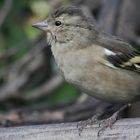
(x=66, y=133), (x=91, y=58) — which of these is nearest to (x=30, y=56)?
(x=91, y=58)

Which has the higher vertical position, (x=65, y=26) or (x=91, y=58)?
(x=65, y=26)

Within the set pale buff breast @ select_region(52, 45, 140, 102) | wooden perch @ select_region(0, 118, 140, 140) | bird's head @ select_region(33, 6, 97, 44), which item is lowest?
wooden perch @ select_region(0, 118, 140, 140)

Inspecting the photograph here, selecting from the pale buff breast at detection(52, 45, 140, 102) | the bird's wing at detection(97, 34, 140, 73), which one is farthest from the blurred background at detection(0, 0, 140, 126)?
the pale buff breast at detection(52, 45, 140, 102)

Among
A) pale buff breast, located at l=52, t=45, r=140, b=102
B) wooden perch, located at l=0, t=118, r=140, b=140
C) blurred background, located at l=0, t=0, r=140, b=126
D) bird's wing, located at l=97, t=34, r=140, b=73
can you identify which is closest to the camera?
wooden perch, located at l=0, t=118, r=140, b=140

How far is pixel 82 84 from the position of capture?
413 centimetres

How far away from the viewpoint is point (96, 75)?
163 inches

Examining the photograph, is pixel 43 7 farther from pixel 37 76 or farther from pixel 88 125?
pixel 88 125

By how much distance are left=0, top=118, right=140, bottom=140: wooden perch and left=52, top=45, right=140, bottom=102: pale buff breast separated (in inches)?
25.9

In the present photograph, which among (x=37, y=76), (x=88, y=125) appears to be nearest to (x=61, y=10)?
(x=88, y=125)

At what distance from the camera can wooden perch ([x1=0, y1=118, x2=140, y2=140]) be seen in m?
3.36

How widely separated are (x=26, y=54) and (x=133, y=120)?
10.5 ft

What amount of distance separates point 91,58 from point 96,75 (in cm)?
13

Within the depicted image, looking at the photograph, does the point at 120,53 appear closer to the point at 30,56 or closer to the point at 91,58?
the point at 91,58

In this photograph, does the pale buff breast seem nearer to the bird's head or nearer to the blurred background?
the bird's head
